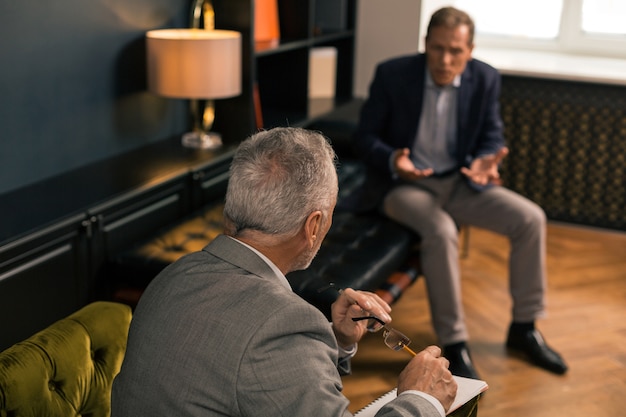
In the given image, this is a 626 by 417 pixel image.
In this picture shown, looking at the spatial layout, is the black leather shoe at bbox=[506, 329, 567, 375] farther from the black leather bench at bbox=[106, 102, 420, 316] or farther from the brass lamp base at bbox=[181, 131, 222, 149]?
the brass lamp base at bbox=[181, 131, 222, 149]

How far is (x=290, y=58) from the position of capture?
492cm

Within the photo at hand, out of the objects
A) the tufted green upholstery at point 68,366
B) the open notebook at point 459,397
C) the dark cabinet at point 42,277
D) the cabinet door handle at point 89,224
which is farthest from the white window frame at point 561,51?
the tufted green upholstery at point 68,366

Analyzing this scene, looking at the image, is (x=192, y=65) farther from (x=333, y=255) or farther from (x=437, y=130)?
(x=437, y=130)

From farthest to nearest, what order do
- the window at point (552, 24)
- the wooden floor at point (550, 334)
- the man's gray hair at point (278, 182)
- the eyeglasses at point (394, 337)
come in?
the window at point (552, 24), the wooden floor at point (550, 334), the eyeglasses at point (394, 337), the man's gray hair at point (278, 182)

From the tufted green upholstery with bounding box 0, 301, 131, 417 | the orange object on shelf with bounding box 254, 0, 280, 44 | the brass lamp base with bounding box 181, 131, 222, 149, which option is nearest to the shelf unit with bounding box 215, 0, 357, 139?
the orange object on shelf with bounding box 254, 0, 280, 44

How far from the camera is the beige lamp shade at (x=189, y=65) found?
12.0ft

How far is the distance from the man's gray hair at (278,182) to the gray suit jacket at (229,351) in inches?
3.3

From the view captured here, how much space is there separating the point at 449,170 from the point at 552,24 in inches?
94.4

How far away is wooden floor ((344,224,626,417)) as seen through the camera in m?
3.36

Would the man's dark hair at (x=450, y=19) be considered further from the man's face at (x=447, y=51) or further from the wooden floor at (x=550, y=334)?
the wooden floor at (x=550, y=334)

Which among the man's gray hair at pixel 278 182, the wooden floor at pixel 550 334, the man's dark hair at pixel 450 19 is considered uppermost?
the man's dark hair at pixel 450 19

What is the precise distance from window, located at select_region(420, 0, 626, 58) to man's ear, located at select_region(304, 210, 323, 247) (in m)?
3.89

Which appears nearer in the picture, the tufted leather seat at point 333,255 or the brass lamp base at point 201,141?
the tufted leather seat at point 333,255

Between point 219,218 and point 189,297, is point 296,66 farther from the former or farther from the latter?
point 189,297
